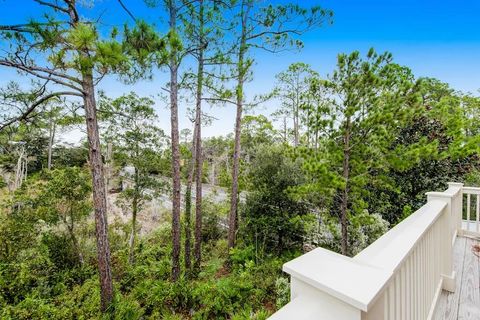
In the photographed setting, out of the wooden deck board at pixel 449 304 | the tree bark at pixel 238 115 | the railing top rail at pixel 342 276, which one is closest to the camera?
the railing top rail at pixel 342 276

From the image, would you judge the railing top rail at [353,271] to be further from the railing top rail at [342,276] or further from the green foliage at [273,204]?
the green foliage at [273,204]

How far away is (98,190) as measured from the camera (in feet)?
14.9

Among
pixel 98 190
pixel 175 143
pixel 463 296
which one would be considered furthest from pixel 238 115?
pixel 463 296

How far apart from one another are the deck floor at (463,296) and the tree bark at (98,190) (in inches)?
211

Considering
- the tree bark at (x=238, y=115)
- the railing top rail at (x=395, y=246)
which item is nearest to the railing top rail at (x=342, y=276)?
the railing top rail at (x=395, y=246)

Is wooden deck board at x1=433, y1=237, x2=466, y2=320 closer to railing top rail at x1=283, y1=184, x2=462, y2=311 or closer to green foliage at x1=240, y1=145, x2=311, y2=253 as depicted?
railing top rail at x1=283, y1=184, x2=462, y2=311

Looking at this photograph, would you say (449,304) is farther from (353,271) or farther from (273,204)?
(273,204)

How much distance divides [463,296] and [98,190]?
5.72m

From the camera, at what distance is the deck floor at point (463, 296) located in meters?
2.04

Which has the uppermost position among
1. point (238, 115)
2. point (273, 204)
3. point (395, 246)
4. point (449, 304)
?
point (238, 115)

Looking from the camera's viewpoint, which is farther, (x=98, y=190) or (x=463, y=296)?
(x=98, y=190)

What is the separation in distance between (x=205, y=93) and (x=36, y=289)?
7.82m

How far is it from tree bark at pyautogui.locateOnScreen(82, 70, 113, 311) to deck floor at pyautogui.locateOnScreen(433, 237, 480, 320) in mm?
5349

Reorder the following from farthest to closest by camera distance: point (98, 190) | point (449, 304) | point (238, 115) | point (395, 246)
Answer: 1. point (238, 115)
2. point (98, 190)
3. point (449, 304)
4. point (395, 246)
